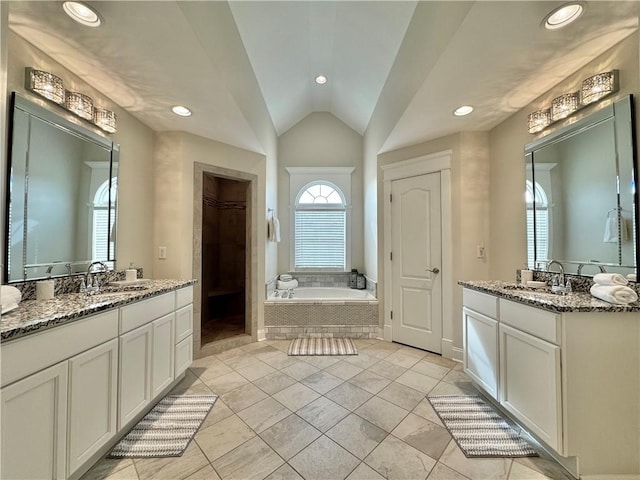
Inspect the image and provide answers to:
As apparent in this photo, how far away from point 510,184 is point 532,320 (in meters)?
1.45

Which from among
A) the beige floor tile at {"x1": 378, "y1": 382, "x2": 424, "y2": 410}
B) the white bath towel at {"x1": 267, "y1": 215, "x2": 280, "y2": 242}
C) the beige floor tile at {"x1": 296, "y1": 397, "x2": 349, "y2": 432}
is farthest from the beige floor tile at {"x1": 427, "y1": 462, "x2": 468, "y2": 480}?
the white bath towel at {"x1": 267, "y1": 215, "x2": 280, "y2": 242}

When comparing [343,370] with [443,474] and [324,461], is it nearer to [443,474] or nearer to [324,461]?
[324,461]

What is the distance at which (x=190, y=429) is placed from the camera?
167 cm

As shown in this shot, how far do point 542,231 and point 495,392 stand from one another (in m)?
1.29

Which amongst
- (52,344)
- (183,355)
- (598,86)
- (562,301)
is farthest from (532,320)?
(183,355)

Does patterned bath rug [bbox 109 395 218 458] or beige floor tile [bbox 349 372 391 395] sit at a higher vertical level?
patterned bath rug [bbox 109 395 218 458]

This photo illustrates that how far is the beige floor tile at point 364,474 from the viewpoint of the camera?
1.32 meters

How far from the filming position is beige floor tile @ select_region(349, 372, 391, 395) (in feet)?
7.10

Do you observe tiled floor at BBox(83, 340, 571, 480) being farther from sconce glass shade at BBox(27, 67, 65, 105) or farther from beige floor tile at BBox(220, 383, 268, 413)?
sconce glass shade at BBox(27, 67, 65, 105)

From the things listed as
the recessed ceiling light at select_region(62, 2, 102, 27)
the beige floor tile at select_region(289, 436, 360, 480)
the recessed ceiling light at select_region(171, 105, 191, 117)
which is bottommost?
the beige floor tile at select_region(289, 436, 360, 480)

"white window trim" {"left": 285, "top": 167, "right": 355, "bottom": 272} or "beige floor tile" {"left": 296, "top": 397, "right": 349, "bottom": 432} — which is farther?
"white window trim" {"left": 285, "top": 167, "right": 355, "bottom": 272}

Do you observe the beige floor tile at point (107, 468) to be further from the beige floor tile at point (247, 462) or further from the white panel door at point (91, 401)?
the beige floor tile at point (247, 462)

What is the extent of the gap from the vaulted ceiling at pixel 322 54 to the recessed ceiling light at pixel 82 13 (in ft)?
0.12

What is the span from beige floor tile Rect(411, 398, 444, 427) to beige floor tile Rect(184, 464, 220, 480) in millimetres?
1326
